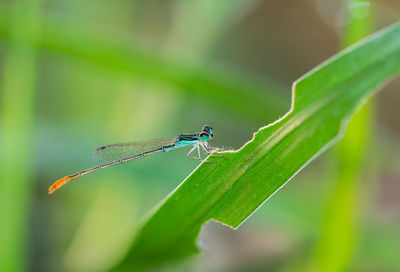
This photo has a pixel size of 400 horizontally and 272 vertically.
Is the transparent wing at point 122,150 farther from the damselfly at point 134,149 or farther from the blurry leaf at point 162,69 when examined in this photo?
the blurry leaf at point 162,69

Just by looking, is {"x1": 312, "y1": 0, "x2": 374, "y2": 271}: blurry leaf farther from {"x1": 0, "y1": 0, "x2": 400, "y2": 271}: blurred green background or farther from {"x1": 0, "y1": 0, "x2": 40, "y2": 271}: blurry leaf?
{"x1": 0, "y1": 0, "x2": 40, "y2": 271}: blurry leaf

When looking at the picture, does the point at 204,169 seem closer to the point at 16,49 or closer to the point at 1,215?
the point at 1,215

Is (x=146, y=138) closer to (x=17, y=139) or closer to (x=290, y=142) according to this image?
(x=17, y=139)

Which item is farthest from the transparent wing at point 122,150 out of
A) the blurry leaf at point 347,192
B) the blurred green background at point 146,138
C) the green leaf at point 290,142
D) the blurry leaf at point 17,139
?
the green leaf at point 290,142

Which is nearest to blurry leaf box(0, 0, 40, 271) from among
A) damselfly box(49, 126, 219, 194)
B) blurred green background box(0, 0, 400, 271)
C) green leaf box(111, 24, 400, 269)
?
blurred green background box(0, 0, 400, 271)

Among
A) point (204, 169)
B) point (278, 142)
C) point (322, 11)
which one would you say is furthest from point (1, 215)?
point (322, 11)

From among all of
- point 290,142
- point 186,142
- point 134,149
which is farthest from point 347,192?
point 134,149
